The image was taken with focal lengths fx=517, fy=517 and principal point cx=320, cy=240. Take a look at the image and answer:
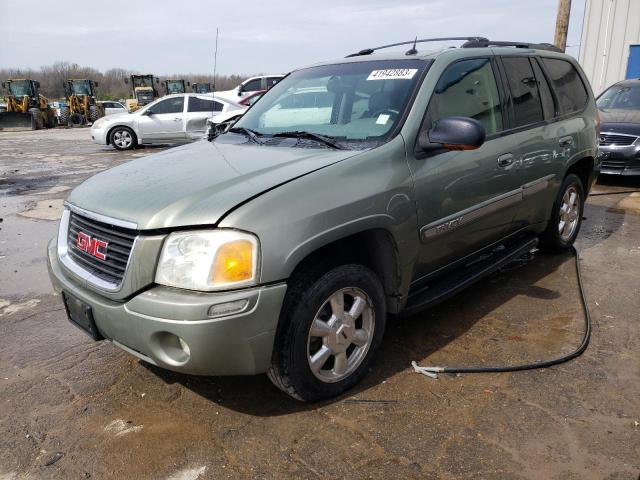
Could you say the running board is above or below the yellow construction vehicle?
below

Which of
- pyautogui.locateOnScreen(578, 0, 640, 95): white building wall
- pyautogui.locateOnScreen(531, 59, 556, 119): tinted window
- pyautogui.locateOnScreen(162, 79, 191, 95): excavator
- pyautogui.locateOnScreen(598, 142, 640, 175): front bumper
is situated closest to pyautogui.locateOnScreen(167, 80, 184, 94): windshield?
pyautogui.locateOnScreen(162, 79, 191, 95): excavator

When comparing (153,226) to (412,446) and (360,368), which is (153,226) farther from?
(412,446)

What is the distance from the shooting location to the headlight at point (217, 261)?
2.15 meters

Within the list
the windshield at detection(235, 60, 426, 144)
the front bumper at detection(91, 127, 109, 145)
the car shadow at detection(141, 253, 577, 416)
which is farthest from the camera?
the front bumper at detection(91, 127, 109, 145)

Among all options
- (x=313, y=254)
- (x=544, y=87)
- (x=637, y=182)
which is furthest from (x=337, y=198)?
(x=637, y=182)

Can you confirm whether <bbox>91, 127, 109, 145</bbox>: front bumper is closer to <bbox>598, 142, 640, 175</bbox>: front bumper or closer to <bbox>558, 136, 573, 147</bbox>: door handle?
<bbox>598, 142, 640, 175</bbox>: front bumper

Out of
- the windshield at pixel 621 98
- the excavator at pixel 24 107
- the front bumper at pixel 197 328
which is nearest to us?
the front bumper at pixel 197 328

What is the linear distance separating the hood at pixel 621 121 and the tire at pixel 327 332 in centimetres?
693

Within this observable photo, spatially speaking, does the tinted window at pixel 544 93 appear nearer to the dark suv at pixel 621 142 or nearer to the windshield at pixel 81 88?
the dark suv at pixel 621 142

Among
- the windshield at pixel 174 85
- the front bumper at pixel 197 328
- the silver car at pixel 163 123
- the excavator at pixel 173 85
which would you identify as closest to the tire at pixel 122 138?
the silver car at pixel 163 123

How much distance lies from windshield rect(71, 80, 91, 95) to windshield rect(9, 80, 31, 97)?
4099 millimetres

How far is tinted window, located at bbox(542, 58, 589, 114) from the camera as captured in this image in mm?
4281

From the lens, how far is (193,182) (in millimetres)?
2516

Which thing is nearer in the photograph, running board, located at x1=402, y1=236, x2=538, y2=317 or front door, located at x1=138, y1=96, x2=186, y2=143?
running board, located at x1=402, y1=236, x2=538, y2=317
